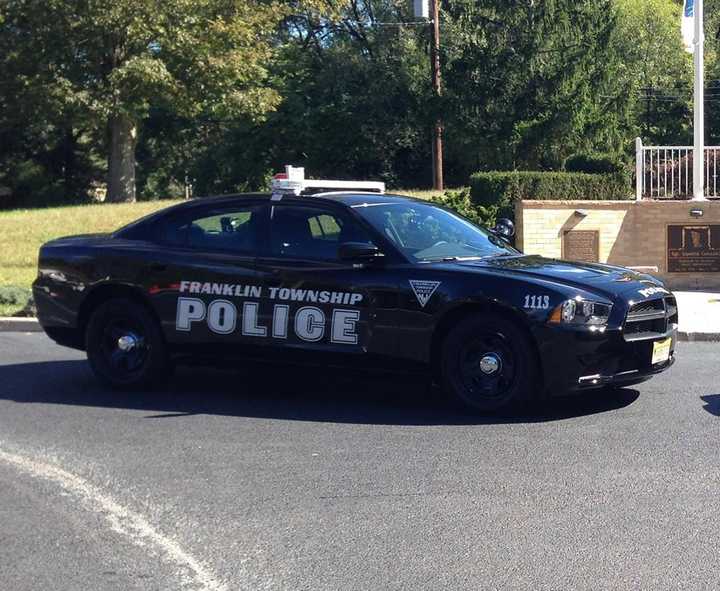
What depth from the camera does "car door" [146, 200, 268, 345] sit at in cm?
823

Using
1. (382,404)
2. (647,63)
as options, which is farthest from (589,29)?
(382,404)

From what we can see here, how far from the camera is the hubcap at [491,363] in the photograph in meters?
7.46

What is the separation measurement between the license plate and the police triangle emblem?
1.59m

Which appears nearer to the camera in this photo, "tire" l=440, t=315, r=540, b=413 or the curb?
"tire" l=440, t=315, r=540, b=413

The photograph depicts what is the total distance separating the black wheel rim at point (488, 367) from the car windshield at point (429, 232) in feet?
2.54

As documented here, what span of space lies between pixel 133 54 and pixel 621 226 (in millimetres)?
19674

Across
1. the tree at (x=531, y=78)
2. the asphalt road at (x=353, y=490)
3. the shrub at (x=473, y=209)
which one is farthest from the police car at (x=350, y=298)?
the tree at (x=531, y=78)

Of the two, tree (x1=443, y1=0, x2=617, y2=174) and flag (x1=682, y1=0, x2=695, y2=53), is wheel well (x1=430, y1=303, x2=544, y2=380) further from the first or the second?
tree (x1=443, y1=0, x2=617, y2=174)

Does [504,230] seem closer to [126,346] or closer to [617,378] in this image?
[617,378]

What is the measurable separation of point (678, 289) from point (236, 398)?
9.37 meters

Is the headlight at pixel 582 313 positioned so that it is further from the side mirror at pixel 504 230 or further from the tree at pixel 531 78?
the tree at pixel 531 78

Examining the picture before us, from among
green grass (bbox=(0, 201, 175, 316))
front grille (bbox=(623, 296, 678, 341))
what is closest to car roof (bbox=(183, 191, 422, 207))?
front grille (bbox=(623, 296, 678, 341))

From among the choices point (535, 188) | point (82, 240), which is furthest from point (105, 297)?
point (535, 188)

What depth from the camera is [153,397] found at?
28.2 feet
